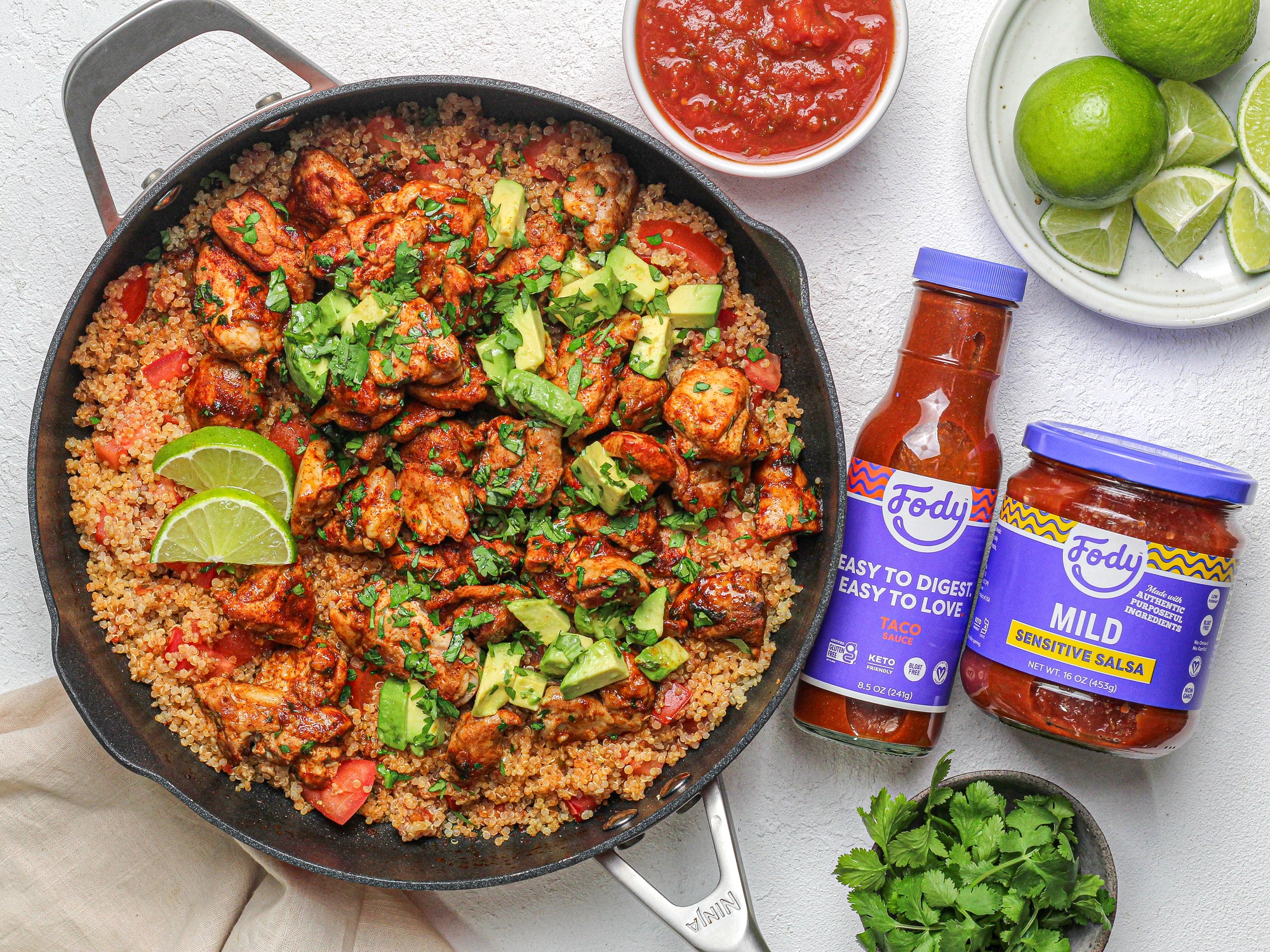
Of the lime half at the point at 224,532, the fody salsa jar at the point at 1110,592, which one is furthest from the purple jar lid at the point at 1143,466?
the lime half at the point at 224,532

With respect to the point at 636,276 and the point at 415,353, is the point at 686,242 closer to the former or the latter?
the point at 636,276

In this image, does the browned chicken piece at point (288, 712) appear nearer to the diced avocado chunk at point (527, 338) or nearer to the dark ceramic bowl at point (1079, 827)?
the diced avocado chunk at point (527, 338)

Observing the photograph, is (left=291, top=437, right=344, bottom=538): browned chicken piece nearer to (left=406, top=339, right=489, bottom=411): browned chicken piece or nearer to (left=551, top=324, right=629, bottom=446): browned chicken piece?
(left=406, top=339, right=489, bottom=411): browned chicken piece

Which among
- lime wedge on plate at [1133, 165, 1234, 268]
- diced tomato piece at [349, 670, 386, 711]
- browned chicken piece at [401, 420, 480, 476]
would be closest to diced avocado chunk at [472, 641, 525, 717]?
diced tomato piece at [349, 670, 386, 711]

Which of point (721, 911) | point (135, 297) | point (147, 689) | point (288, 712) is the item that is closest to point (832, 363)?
point (721, 911)

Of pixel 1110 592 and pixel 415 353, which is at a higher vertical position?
pixel 415 353

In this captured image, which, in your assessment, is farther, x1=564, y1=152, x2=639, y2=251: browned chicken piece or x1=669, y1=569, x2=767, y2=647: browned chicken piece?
x1=564, y1=152, x2=639, y2=251: browned chicken piece
